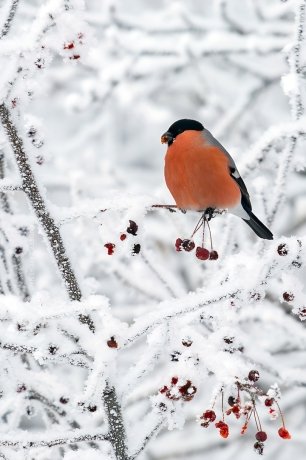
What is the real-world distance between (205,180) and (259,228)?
0.95 feet

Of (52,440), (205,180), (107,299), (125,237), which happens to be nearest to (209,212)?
(205,180)

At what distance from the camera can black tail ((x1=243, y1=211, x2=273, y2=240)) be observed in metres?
2.58

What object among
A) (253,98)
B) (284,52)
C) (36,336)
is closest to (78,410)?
(36,336)

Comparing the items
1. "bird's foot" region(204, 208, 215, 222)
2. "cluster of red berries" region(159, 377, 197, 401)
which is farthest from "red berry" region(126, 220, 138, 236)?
"bird's foot" region(204, 208, 215, 222)

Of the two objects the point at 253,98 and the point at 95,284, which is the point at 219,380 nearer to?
the point at 95,284

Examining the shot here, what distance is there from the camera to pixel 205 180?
101 inches

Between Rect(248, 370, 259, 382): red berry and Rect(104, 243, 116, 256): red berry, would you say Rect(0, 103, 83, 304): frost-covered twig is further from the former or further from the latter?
Rect(248, 370, 259, 382): red berry

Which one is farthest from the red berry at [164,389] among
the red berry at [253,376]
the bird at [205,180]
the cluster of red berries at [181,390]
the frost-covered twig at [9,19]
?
the frost-covered twig at [9,19]

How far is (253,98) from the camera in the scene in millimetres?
5152

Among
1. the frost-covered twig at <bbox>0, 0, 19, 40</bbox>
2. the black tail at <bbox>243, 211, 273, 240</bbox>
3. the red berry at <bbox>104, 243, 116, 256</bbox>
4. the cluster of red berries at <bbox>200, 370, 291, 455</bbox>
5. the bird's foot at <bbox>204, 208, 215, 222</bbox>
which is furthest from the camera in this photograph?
the black tail at <bbox>243, 211, 273, 240</bbox>

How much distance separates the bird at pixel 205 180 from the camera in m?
2.50

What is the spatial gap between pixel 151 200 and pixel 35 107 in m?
6.96

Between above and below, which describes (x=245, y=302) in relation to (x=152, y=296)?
above

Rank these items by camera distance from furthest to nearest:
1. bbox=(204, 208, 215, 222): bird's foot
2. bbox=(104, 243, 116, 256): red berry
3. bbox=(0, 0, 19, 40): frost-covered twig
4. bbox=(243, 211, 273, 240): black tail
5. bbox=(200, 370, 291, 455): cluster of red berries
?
bbox=(243, 211, 273, 240): black tail → bbox=(204, 208, 215, 222): bird's foot → bbox=(104, 243, 116, 256): red berry → bbox=(200, 370, 291, 455): cluster of red berries → bbox=(0, 0, 19, 40): frost-covered twig
